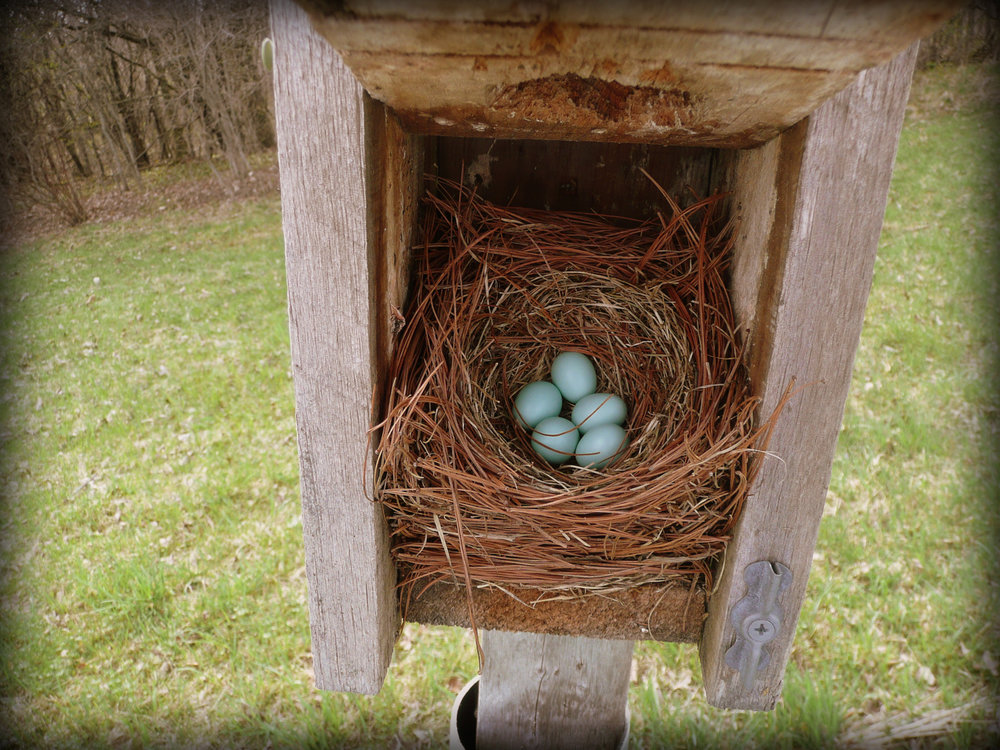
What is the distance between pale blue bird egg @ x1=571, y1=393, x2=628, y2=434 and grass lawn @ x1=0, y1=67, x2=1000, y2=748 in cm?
133

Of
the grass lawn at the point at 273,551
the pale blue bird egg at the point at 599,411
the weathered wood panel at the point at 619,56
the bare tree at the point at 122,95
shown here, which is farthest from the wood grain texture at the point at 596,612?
the bare tree at the point at 122,95

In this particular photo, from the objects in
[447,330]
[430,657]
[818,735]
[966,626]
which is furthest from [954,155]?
[447,330]

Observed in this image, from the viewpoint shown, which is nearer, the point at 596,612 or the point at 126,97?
the point at 596,612

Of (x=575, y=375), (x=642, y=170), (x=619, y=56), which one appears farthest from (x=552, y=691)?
(x=619, y=56)

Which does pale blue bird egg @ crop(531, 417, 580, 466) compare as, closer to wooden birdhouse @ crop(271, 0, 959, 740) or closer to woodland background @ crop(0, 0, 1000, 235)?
wooden birdhouse @ crop(271, 0, 959, 740)

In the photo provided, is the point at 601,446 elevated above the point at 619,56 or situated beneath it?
situated beneath

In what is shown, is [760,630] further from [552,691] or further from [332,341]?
[332,341]

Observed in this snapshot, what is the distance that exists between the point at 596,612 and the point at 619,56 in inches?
34.6

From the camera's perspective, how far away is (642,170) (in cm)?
133

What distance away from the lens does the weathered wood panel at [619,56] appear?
49cm

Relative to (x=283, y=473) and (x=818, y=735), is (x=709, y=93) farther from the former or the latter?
(x=283, y=473)

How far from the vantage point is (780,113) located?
82 cm

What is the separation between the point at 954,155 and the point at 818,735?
5076mm

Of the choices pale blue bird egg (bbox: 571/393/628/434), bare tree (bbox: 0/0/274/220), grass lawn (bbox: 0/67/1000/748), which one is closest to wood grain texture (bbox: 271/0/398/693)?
pale blue bird egg (bbox: 571/393/628/434)
